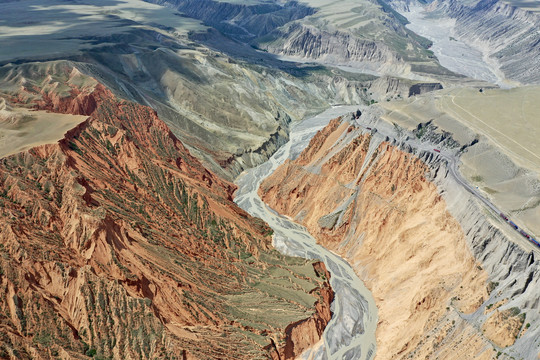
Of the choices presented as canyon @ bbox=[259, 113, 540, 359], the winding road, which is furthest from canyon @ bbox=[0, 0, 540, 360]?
the winding road

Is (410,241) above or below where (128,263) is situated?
below

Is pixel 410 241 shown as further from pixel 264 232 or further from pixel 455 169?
pixel 264 232

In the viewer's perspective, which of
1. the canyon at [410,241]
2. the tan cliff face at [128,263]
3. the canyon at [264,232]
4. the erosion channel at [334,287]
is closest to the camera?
the tan cliff face at [128,263]

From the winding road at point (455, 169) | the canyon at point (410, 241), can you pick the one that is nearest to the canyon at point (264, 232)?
the canyon at point (410, 241)

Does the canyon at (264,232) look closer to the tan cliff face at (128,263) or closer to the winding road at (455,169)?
the tan cliff face at (128,263)

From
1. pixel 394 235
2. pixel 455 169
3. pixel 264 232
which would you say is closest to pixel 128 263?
pixel 264 232

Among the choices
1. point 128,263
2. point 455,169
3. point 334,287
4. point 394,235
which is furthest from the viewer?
point 455,169
